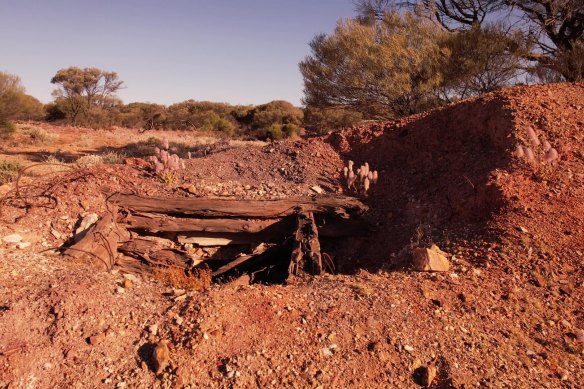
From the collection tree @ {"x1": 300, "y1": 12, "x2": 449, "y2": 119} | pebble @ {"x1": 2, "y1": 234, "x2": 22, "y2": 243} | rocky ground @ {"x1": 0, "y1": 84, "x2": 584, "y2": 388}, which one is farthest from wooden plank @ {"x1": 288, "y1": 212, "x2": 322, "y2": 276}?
tree @ {"x1": 300, "y1": 12, "x2": 449, "y2": 119}

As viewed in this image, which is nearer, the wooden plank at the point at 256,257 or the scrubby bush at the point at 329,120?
the wooden plank at the point at 256,257

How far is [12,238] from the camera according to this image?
→ 4535mm

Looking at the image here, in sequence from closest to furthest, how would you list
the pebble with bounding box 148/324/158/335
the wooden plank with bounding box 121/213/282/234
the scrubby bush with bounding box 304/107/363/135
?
1. the pebble with bounding box 148/324/158/335
2. the wooden plank with bounding box 121/213/282/234
3. the scrubby bush with bounding box 304/107/363/135

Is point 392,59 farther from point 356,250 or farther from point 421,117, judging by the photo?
point 356,250

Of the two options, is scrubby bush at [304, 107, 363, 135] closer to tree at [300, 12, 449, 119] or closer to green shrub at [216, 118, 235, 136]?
green shrub at [216, 118, 235, 136]

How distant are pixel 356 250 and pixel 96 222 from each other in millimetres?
3167

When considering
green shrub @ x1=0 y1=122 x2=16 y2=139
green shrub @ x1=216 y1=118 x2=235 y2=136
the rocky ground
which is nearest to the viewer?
the rocky ground

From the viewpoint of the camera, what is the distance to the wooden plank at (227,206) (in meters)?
5.55

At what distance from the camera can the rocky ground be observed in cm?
302

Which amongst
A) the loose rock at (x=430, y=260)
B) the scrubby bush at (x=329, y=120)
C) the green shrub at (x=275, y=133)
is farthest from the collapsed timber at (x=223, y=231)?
the green shrub at (x=275, y=133)

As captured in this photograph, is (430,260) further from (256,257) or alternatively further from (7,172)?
(7,172)

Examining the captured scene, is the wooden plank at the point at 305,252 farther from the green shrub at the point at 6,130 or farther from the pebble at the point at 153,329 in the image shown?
the green shrub at the point at 6,130

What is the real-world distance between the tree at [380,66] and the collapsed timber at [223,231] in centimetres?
743

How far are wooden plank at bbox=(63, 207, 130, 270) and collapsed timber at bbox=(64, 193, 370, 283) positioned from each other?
2 centimetres
